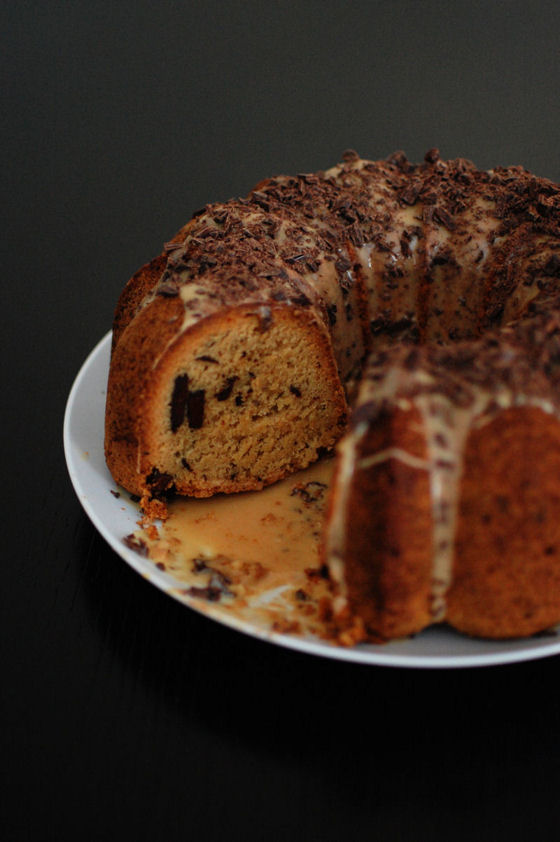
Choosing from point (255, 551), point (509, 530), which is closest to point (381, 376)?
point (509, 530)

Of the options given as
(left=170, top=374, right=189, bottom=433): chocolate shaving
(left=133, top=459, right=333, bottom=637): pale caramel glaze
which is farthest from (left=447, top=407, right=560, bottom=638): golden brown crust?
(left=170, top=374, right=189, bottom=433): chocolate shaving

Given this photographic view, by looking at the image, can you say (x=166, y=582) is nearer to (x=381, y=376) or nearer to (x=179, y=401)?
(x=179, y=401)

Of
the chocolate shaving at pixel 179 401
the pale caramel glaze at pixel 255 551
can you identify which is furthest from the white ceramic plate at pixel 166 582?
the chocolate shaving at pixel 179 401

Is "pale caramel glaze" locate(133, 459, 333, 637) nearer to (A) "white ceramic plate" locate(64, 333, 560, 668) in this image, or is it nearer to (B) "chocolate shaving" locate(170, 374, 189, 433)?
(A) "white ceramic plate" locate(64, 333, 560, 668)

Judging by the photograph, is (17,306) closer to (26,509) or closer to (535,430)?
(26,509)

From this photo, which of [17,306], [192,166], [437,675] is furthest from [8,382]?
[437,675]

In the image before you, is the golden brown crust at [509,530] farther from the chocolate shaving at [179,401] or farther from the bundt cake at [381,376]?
the chocolate shaving at [179,401]
